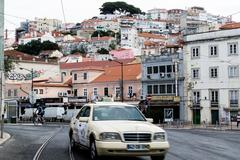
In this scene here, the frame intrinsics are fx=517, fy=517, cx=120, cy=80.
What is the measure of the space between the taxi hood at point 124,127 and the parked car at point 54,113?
5904 centimetres

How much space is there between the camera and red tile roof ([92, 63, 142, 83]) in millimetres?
79250

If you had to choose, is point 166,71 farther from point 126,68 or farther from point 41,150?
point 41,150

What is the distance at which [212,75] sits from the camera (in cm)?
6631

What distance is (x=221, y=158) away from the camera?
15.0 meters

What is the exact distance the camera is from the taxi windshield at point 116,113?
1445cm

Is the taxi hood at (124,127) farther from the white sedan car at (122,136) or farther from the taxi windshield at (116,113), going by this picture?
the taxi windshield at (116,113)

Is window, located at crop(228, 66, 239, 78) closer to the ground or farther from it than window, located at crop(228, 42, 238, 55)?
closer to the ground

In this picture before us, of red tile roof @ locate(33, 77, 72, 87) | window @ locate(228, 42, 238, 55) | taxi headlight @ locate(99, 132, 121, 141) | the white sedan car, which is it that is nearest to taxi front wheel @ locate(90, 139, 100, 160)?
the white sedan car

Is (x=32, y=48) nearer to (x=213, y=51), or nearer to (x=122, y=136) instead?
(x=213, y=51)

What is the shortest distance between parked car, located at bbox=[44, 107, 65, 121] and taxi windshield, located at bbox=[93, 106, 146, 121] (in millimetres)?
57932

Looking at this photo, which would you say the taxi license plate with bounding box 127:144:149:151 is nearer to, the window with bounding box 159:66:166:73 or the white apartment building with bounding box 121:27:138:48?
the window with bounding box 159:66:166:73

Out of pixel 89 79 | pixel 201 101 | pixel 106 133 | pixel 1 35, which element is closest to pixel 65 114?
pixel 89 79

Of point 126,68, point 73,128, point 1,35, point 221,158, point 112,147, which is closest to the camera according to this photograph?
point 112,147

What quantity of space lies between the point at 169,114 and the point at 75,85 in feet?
75.2
